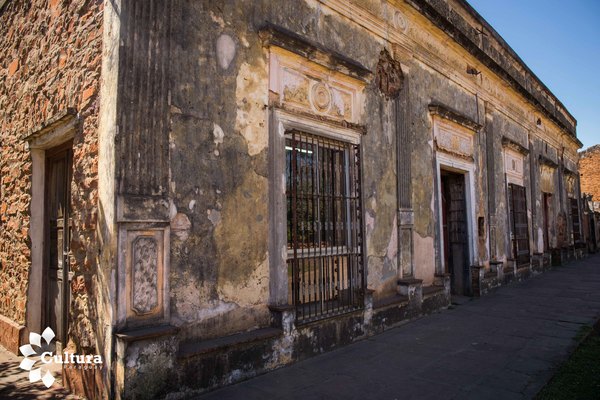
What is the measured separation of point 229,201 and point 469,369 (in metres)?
2.67

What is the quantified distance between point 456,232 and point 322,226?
4.50 meters

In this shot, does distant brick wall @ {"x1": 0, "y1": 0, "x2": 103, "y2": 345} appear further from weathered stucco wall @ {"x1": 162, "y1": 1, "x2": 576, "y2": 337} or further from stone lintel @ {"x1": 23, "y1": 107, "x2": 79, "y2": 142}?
weathered stucco wall @ {"x1": 162, "y1": 1, "x2": 576, "y2": 337}

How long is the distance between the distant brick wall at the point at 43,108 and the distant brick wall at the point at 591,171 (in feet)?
93.0

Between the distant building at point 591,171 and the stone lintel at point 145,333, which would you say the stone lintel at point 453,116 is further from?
the distant building at point 591,171

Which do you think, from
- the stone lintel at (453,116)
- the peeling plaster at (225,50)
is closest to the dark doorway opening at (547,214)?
the stone lintel at (453,116)

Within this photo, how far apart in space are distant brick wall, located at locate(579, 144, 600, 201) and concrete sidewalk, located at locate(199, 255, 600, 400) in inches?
879

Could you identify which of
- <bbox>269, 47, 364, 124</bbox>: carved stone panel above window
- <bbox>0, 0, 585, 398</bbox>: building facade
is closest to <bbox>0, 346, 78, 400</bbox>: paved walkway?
<bbox>0, 0, 585, 398</bbox>: building facade

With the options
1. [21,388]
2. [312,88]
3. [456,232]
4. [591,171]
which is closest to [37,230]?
[21,388]

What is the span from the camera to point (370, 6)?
5.53 meters

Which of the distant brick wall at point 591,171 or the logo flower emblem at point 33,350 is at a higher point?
the distant brick wall at point 591,171

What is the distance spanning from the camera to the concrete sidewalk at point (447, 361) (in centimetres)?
326

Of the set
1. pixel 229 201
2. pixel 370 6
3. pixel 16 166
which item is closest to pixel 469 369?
pixel 229 201

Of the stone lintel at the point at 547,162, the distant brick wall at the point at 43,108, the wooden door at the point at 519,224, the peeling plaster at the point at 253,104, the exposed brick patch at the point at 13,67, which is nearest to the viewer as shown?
the distant brick wall at the point at 43,108

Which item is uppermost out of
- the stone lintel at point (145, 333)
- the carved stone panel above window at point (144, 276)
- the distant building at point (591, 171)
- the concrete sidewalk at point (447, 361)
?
the distant building at point (591, 171)
